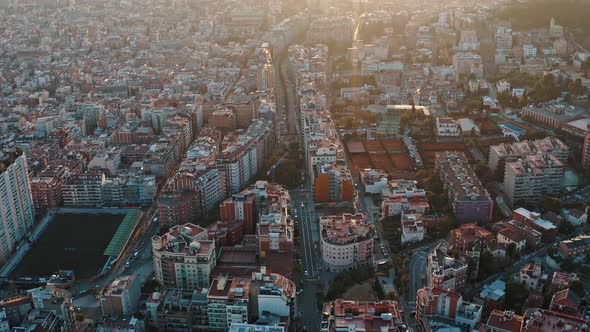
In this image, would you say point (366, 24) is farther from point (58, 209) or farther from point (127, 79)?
point (58, 209)

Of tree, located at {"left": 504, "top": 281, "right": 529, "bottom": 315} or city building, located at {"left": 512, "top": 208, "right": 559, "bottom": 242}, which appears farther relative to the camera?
city building, located at {"left": 512, "top": 208, "right": 559, "bottom": 242}

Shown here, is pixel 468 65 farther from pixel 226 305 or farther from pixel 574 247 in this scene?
pixel 226 305

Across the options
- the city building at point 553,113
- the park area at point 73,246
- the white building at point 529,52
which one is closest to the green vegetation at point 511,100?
the city building at point 553,113

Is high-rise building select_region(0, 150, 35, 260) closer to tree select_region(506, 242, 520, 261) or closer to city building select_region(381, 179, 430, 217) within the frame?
city building select_region(381, 179, 430, 217)

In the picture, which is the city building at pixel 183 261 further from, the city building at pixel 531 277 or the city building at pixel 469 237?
the city building at pixel 531 277

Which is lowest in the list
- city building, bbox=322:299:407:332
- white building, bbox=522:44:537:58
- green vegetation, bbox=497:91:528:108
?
city building, bbox=322:299:407:332

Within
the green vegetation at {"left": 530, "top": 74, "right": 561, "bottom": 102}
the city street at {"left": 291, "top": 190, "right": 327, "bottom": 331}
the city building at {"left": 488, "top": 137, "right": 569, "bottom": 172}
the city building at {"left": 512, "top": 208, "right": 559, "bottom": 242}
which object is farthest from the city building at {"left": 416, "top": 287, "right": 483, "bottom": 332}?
the green vegetation at {"left": 530, "top": 74, "right": 561, "bottom": 102}

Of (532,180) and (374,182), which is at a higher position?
(532,180)

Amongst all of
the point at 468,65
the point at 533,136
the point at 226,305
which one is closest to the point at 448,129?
the point at 533,136
